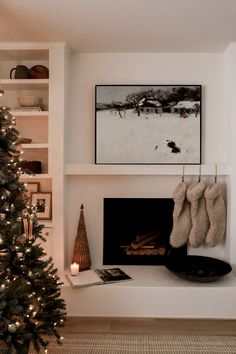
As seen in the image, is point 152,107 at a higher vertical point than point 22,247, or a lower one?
higher

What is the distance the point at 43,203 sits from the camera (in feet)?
9.17

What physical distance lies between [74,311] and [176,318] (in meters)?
0.87

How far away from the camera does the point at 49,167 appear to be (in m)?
2.76

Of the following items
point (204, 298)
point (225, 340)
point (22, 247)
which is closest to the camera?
point (22, 247)

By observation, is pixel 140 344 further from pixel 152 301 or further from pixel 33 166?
pixel 33 166

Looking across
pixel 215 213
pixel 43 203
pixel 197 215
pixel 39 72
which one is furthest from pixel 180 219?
pixel 39 72

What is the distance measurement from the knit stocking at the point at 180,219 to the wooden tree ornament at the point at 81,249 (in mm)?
813

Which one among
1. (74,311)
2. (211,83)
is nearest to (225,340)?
(74,311)

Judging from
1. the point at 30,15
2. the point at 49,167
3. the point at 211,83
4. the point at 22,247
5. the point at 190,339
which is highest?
the point at 30,15

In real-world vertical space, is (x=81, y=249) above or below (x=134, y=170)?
below

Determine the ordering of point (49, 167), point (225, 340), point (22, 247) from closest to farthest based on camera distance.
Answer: point (22, 247), point (225, 340), point (49, 167)

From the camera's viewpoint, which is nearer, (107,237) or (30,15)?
(30,15)

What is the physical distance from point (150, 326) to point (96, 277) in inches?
23.4

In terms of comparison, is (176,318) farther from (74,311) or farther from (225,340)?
(74,311)
